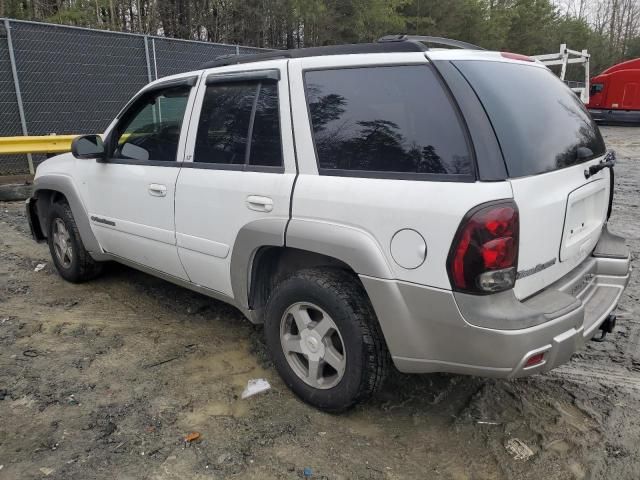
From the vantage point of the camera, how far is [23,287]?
4.76 m

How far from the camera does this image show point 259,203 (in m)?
2.89

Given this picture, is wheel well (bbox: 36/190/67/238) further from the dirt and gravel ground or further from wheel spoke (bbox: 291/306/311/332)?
wheel spoke (bbox: 291/306/311/332)

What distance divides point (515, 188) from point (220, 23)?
1706cm

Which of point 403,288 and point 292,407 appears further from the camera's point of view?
point 292,407

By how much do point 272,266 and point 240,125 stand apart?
87 centimetres

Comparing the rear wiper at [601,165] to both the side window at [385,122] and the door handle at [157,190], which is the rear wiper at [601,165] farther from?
the door handle at [157,190]

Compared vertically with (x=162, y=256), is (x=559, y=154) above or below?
above

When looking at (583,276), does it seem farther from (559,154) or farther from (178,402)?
(178,402)

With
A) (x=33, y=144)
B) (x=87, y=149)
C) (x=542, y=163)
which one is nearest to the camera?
(x=542, y=163)

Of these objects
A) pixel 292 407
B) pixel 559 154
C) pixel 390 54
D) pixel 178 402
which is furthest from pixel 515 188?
pixel 178 402

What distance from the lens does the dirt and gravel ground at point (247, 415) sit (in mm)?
A: 2488

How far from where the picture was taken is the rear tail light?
2137 millimetres

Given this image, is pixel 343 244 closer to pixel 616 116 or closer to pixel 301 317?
pixel 301 317

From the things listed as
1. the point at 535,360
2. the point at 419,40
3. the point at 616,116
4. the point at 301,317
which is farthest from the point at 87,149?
the point at 616,116
